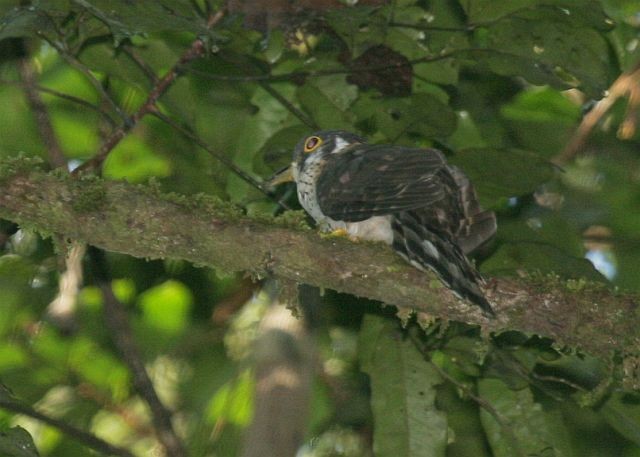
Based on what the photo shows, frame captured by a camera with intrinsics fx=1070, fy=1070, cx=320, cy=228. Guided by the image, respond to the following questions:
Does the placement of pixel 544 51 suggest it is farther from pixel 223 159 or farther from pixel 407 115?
pixel 223 159

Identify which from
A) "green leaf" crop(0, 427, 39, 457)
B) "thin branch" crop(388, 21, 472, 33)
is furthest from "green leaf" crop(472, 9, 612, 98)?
"green leaf" crop(0, 427, 39, 457)

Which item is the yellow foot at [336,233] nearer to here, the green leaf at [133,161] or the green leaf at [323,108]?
the green leaf at [323,108]

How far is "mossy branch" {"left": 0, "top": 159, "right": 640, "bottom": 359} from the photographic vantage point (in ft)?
10.5

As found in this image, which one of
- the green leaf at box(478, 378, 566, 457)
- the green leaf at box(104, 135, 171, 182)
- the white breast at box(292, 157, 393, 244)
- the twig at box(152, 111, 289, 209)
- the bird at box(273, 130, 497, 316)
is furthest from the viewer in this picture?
the green leaf at box(104, 135, 171, 182)

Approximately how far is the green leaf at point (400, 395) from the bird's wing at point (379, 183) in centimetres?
57

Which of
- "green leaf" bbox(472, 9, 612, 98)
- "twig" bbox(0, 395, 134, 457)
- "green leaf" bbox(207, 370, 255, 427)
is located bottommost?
"green leaf" bbox(207, 370, 255, 427)

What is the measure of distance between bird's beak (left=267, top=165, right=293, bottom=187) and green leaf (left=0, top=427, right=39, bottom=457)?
5.35 feet

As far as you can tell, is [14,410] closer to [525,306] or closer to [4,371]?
[4,371]

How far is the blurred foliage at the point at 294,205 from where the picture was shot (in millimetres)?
4031

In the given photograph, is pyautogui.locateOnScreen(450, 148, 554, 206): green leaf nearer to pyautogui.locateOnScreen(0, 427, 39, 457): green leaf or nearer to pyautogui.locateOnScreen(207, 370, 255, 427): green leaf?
pyautogui.locateOnScreen(207, 370, 255, 427): green leaf

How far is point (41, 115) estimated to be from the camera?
4484mm

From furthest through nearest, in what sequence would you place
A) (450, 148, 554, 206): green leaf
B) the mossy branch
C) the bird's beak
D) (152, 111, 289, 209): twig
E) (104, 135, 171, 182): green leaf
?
(104, 135, 171, 182): green leaf → the bird's beak → (152, 111, 289, 209): twig → (450, 148, 554, 206): green leaf → the mossy branch

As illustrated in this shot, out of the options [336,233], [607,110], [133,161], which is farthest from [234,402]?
[607,110]

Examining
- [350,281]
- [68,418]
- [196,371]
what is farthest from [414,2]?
[68,418]
